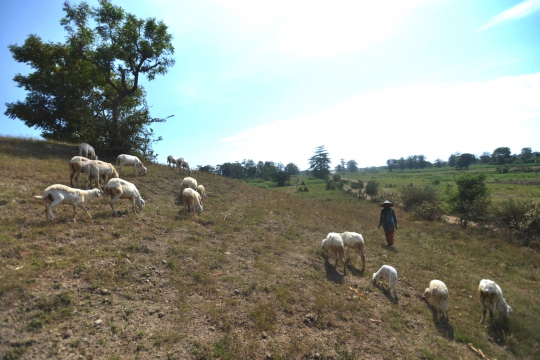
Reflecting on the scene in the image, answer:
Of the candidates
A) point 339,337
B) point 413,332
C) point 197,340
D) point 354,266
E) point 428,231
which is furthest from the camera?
point 428,231

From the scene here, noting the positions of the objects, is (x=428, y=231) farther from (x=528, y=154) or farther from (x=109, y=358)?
(x=528, y=154)

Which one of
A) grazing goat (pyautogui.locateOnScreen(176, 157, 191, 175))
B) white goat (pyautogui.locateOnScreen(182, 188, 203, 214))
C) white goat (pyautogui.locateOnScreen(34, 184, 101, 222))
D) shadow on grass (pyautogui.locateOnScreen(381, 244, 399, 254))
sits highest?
grazing goat (pyautogui.locateOnScreen(176, 157, 191, 175))

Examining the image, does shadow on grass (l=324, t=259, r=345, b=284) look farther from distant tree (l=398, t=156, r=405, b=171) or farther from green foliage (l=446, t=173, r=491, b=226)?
distant tree (l=398, t=156, r=405, b=171)

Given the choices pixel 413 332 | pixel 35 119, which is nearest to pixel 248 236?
pixel 413 332

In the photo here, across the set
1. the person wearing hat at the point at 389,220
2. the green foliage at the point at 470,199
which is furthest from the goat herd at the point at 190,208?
the green foliage at the point at 470,199

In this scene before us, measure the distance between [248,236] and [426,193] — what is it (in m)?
32.5

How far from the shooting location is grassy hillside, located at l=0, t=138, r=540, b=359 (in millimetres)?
4930

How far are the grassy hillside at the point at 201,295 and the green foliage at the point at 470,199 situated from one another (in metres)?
13.0

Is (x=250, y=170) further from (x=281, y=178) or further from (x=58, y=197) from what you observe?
(x=58, y=197)

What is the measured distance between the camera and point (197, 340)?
520 centimetres

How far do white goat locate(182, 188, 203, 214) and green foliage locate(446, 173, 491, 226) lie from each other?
24.8 m

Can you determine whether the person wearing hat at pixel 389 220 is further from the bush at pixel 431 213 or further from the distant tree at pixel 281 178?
the distant tree at pixel 281 178

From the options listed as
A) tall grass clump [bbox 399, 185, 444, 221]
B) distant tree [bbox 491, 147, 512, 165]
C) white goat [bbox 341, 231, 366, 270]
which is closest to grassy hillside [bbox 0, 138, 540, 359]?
white goat [bbox 341, 231, 366, 270]

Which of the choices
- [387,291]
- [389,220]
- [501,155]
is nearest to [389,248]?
[389,220]
